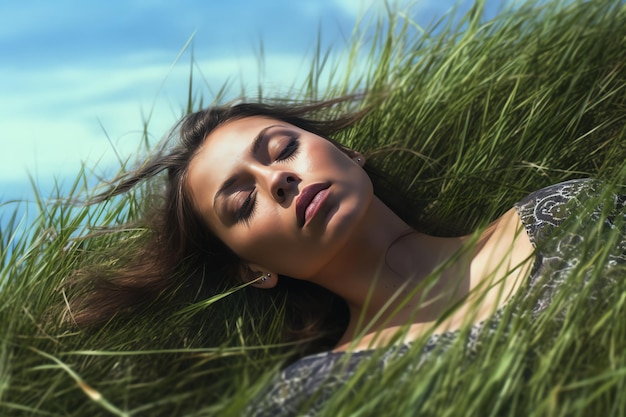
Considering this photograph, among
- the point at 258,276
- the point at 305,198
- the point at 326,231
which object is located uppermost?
the point at 305,198

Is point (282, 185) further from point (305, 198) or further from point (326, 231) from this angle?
point (326, 231)

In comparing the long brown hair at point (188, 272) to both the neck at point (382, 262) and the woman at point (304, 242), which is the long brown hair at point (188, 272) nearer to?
the woman at point (304, 242)

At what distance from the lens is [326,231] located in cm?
271

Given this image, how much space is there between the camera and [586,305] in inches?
80.1

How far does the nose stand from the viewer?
8.85 feet

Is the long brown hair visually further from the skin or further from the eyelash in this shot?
the eyelash

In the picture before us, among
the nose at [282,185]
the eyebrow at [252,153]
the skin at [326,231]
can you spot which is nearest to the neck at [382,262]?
the skin at [326,231]

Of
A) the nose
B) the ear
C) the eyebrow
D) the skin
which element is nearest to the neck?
the skin

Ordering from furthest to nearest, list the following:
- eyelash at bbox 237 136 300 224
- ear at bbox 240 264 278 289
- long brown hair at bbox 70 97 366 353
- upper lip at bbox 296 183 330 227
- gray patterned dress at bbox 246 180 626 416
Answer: long brown hair at bbox 70 97 366 353
ear at bbox 240 264 278 289
eyelash at bbox 237 136 300 224
upper lip at bbox 296 183 330 227
gray patterned dress at bbox 246 180 626 416

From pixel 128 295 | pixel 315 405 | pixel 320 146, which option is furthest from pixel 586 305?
pixel 128 295

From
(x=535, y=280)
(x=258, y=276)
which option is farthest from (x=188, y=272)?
(x=535, y=280)

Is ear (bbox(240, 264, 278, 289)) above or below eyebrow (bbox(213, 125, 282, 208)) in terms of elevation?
below

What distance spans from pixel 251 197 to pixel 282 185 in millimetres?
152

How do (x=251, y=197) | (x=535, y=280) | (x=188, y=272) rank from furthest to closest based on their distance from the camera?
(x=188, y=272) < (x=251, y=197) < (x=535, y=280)
